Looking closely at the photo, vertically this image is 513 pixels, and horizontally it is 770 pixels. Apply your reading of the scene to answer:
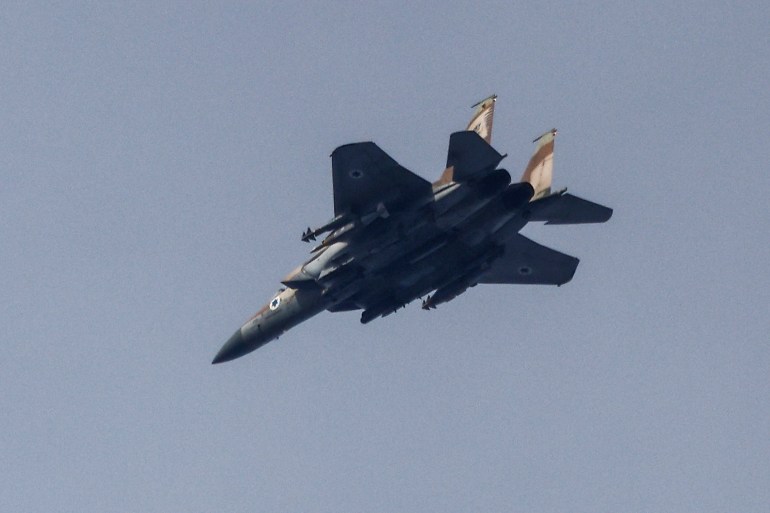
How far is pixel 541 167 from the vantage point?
6016 cm

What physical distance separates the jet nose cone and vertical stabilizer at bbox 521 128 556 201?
1478 cm

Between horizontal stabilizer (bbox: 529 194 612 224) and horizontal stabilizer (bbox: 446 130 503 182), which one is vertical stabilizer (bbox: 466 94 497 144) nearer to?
horizontal stabilizer (bbox: 529 194 612 224)

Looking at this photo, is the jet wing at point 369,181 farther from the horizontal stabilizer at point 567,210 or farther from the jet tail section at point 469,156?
the horizontal stabilizer at point 567,210

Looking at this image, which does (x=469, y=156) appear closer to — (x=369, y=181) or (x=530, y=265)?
(x=369, y=181)

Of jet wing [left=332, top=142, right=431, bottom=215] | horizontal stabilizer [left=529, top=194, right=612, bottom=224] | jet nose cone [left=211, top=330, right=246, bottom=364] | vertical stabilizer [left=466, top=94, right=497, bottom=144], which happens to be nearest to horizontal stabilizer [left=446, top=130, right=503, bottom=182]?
jet wing [left=332, top=142, right=431, bottom=215]

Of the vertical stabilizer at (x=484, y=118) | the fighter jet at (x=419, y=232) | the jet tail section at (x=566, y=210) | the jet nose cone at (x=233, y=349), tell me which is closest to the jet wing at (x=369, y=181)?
the fighter jet at (x=419, y=232)

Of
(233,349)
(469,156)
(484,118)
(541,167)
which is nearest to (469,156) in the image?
(469,156)

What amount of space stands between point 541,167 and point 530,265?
758 cm

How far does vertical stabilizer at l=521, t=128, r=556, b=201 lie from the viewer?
5919 centimetres

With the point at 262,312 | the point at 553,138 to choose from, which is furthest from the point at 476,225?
the point at 262,312

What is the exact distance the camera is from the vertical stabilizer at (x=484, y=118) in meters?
62.3

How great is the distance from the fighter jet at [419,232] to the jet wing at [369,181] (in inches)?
1.6

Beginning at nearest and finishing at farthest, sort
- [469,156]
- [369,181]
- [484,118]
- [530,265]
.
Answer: [469,156]
[369,181]
[484,118]
[530,265]

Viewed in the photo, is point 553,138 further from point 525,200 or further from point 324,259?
point 324,259
